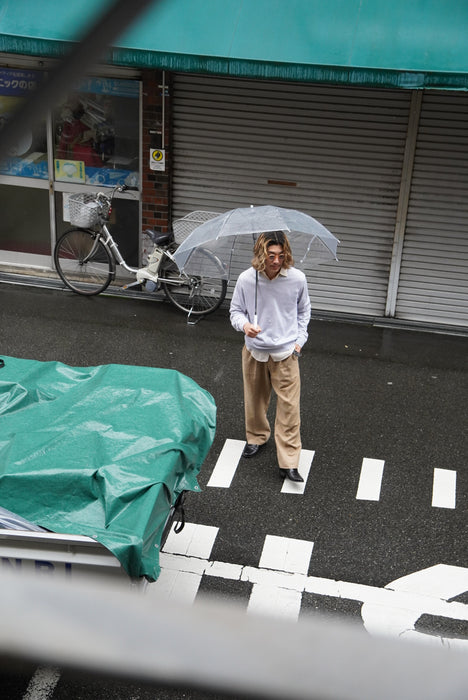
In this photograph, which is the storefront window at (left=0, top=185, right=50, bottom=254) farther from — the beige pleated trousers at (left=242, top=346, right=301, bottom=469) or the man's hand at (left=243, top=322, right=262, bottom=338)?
the man's hand at (left=243, top=322, right=262, bottom=338)

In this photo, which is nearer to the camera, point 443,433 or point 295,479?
point 295,479

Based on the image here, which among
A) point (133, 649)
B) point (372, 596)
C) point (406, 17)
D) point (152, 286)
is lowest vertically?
point (372, 596)

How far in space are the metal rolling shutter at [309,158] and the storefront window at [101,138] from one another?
0.63 m

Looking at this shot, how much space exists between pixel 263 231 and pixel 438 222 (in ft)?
14.5

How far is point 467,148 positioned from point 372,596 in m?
6.07

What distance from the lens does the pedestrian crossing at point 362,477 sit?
19.7ft

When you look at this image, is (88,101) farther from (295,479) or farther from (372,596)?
(372,596)

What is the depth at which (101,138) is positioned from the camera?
10148mm

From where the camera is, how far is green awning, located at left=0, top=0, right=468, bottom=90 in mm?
8148

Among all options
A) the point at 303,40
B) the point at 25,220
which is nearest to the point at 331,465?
the point at 303,40

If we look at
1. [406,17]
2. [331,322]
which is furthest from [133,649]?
[331,322]

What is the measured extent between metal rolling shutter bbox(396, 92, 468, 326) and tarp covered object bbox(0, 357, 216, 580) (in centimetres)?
567

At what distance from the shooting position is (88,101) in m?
10.0

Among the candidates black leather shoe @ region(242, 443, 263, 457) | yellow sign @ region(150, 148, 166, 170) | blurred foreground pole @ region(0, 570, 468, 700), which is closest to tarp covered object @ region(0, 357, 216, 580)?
black leather shoe @ region(242, 443, 263, 457)
